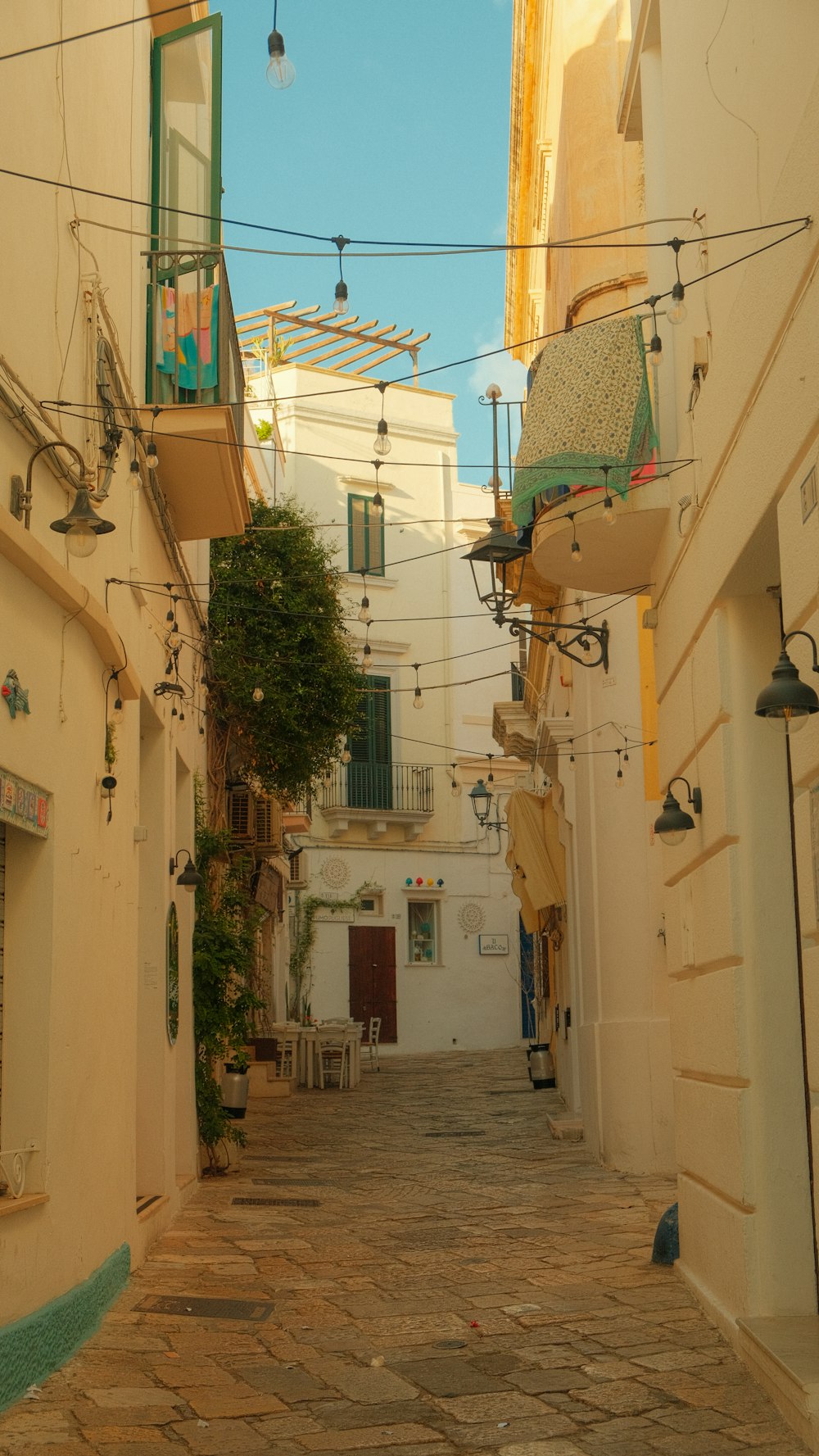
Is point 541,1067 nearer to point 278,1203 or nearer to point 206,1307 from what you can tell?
point 278,1203

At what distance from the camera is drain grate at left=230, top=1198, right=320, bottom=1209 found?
32.0 feet

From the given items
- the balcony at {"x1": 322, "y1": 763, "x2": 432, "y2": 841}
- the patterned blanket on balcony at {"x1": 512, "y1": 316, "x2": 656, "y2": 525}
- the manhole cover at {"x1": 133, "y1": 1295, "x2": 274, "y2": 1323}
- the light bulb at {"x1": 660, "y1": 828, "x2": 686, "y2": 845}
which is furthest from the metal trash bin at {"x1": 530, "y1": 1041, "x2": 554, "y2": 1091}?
the light bulb at {"x1": 660, "y1": 828, "x2": 686, "y2": 845}

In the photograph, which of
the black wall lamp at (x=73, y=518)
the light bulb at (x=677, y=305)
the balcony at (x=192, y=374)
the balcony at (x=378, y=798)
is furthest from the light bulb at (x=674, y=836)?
the balcony at (x=378, y=798)

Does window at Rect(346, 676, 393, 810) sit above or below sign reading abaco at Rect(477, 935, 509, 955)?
above

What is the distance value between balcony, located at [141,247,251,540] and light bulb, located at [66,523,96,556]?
11.0 ft

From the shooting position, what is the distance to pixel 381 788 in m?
27.4

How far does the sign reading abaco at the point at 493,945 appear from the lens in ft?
90.4

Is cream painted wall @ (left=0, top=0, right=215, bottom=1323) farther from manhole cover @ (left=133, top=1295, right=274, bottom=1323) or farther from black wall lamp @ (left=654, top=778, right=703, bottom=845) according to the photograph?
black wall lamp @ (left=654, top=778, right=703, bottom=845)

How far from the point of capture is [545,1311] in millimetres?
6504

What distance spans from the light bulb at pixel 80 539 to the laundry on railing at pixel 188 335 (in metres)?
3.86

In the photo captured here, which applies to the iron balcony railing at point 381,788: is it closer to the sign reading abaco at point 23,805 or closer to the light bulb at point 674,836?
the light bulb at point 674,836

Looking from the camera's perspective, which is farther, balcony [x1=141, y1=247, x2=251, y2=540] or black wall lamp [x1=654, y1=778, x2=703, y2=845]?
balcony [x1=141, y1=247, x2=251, y2=540]

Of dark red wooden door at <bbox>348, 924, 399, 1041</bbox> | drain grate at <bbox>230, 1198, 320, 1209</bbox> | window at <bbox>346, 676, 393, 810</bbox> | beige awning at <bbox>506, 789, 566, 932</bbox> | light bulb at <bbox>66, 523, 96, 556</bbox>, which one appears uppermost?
window at <bbox>346, 676, 393, 810</bbox>

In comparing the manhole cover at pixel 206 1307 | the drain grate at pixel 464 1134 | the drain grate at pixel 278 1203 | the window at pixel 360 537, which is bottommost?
the drain grate at pixel 464 1134
